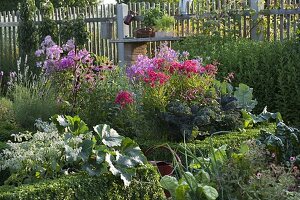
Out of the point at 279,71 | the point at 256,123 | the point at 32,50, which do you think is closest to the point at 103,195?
the point at 256,123

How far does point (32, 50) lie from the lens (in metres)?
14.5

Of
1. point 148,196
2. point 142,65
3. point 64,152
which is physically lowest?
point 148,196

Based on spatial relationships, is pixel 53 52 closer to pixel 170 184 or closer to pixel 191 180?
pixel 170 184

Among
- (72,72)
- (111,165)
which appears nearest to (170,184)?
(111,165)

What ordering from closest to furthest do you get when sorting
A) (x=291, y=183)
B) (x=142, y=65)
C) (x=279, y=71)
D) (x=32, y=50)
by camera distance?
(x=291, y=183) → (x=142, y=65) → (x=279, y=71) → (x=32, y=50)

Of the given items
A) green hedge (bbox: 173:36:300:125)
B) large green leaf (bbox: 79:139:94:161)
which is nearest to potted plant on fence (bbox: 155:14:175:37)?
green hedge (bbox: 173:36:300:125)

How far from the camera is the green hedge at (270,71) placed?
8.78 m

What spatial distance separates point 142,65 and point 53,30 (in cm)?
840

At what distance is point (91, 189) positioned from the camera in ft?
15.1

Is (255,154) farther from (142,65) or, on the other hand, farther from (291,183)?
(142,65)

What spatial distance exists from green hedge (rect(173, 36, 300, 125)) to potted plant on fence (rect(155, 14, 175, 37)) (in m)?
2.52

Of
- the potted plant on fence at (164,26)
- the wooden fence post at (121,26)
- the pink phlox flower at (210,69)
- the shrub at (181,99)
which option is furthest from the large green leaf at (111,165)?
the wooden fence post at (121,26)

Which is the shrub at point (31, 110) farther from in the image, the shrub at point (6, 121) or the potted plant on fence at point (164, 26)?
the potted plant on fence at point (164, 26)

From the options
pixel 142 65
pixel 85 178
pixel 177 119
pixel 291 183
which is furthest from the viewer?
pixel 142 65
